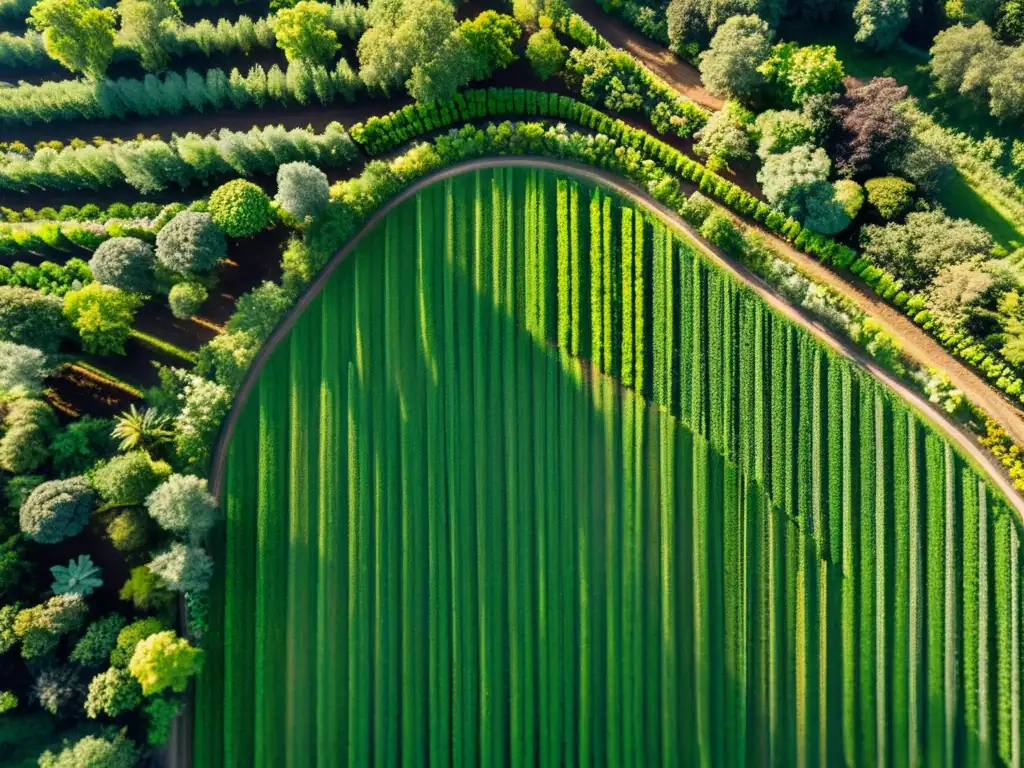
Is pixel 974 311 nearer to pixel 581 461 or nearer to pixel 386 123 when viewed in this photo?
pixel 581 461

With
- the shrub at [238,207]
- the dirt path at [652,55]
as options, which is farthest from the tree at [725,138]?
the shrub at [238,207]

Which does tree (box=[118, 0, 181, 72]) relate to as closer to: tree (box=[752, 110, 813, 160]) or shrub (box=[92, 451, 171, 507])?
shrub (box=[92, 451, 171, 507])

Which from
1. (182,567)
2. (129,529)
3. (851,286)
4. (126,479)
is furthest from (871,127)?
(129,529)

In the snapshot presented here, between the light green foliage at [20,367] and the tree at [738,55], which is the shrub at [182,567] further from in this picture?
the tree at [738,55]

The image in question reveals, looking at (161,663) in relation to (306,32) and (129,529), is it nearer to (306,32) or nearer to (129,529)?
(129,529)

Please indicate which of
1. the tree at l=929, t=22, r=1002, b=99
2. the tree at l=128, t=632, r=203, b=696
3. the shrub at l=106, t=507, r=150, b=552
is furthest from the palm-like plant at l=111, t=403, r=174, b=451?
the tree at l=929, t=22, r=1002, b=99
